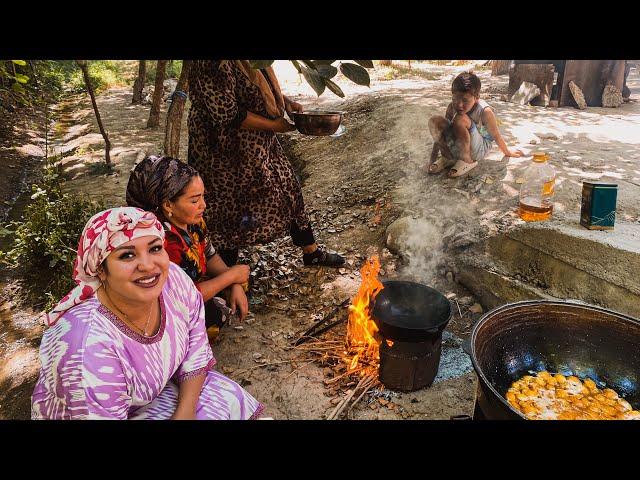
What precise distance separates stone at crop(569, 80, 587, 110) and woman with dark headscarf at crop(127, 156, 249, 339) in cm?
935

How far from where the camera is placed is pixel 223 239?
4.09 metres

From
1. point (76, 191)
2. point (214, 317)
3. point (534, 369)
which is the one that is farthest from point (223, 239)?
point (76, 191)

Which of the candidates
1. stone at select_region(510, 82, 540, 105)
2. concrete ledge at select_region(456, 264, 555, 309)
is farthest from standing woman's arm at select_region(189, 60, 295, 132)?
stone at select_region(510, 82, 540, 105)

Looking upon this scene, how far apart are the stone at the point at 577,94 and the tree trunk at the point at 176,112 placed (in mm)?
8398

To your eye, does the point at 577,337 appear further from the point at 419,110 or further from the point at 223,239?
the point at 419,110

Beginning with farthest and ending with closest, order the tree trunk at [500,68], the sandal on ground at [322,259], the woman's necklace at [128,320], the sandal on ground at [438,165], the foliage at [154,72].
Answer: the foliage at [154,72], the tree trunk at [500,68], the sandal on ground at [438,165], the sandal on ground at [322,259], the woman's necklace at [128,320]

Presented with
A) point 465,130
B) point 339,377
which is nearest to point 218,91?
point 339,377

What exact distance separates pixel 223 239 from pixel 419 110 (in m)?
5.96

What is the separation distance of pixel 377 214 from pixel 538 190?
2.02 metres

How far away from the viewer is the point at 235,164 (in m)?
3.87

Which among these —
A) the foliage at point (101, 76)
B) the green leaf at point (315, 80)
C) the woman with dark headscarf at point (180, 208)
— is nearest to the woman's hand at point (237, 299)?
the woman with dark headscarf at point (180, 208)

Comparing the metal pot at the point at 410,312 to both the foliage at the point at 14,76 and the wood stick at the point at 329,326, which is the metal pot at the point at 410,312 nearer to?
the wood stick at the point at 329,326

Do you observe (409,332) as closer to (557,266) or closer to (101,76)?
(557,266)

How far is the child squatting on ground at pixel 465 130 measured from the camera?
5.46m
